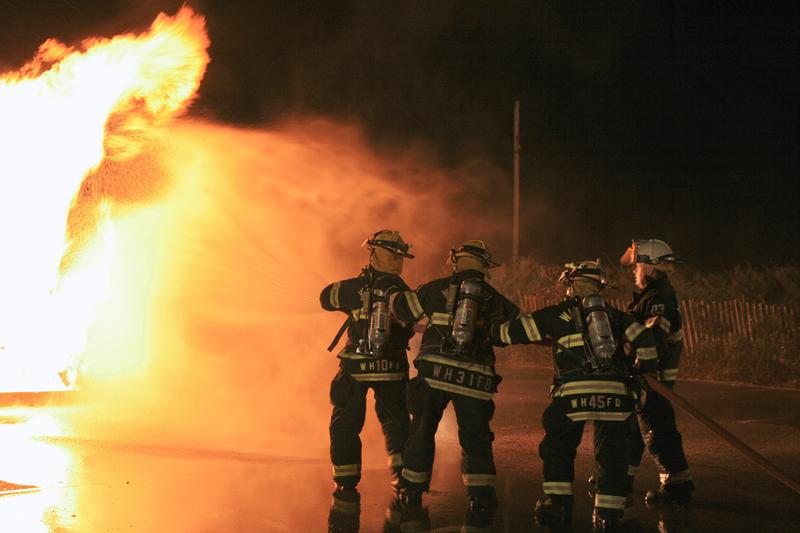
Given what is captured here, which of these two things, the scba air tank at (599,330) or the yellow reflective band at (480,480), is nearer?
the scba air tank at (599,330)

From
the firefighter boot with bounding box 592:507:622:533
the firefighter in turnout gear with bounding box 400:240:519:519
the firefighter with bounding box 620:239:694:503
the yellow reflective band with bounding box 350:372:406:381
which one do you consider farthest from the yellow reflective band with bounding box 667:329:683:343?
the yellow reflective band with bounding box 350:372:406:381

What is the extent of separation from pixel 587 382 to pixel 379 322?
4.83ft

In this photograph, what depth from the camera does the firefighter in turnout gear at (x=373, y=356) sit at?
23.3ft

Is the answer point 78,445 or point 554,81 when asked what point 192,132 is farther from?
point 554,81

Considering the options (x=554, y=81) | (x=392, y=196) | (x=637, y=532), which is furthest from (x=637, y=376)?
(x=554, y=81)

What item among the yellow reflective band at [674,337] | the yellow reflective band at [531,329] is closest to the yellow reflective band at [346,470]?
the yellow reflective band at [531,329]

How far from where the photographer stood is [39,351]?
39.9 ft

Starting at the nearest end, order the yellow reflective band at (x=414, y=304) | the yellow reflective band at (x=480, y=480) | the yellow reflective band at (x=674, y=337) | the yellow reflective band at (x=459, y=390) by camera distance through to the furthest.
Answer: the yellow reflective band at (x=480, y=480)
the yellow reflective band at (x=459, y=390)
the yellow reflective band at (x=414, y=304)
the yellow reflective band at (x=674, y=337)

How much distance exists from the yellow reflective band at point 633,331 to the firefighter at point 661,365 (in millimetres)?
609

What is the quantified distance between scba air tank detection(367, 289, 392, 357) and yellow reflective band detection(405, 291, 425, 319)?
0.17 meters

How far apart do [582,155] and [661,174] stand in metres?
3.73

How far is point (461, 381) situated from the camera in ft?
22.5

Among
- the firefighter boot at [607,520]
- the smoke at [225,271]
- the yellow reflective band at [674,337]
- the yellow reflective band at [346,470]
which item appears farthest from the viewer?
the smoke at [225,271]

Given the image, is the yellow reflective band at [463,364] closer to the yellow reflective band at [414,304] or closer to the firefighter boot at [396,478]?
the yellow reflective band at [414,304]
